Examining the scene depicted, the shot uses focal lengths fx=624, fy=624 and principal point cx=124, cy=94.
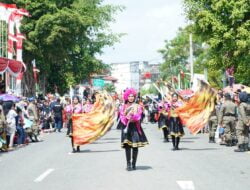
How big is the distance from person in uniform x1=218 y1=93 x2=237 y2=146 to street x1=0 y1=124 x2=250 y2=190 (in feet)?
2.24

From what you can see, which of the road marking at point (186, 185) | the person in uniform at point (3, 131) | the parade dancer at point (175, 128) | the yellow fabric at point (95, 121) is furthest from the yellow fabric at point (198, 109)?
the road marking at point (186, 185)

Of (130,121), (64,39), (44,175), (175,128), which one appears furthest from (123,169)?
(64,39)

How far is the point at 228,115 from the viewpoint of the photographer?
20.4 meters

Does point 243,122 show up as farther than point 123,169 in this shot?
Yes

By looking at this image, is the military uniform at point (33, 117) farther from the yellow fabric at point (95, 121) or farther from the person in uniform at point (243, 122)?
the person in uniform at point (243, 122)

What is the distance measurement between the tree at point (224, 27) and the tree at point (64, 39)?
1784 centimetres

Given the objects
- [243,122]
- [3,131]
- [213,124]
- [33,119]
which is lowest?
[3,131]

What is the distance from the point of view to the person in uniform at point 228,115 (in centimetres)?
2027

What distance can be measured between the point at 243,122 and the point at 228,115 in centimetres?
184

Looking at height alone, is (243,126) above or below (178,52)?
below

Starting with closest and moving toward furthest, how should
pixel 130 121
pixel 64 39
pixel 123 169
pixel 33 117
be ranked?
pixel 130 121, pixel 123 169, pixel 33 117, pixel 64 39

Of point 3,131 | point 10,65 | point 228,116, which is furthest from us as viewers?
point 10,65

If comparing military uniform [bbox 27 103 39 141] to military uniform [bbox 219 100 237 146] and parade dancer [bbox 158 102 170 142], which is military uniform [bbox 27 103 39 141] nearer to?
parade dancer [bbox 158 102 170 142]

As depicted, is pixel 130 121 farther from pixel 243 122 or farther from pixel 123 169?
pixel 243 122
